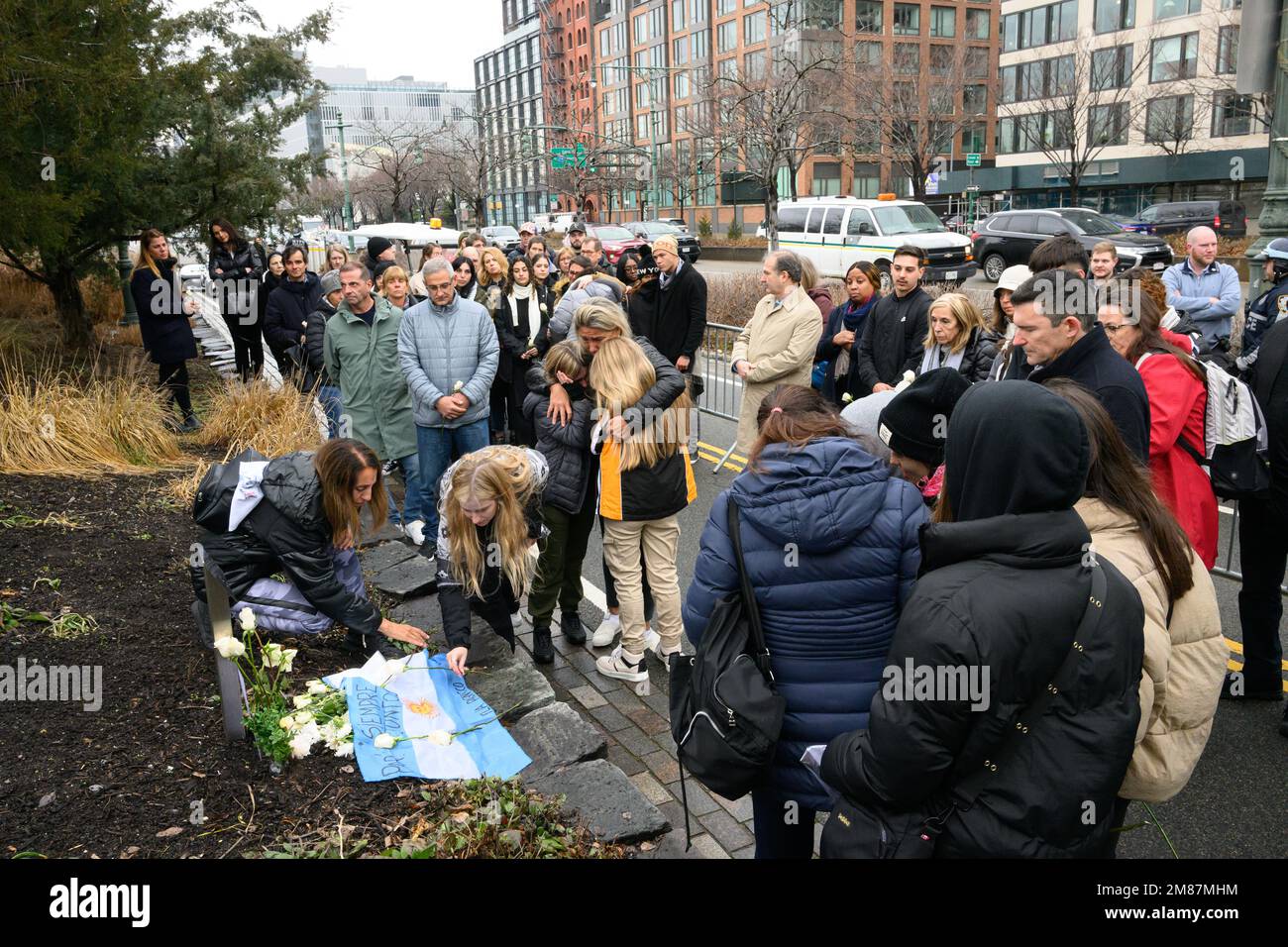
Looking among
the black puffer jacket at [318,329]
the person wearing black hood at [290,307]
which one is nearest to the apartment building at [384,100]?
the person wearing black hood at [290,307]

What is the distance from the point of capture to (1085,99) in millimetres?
43125

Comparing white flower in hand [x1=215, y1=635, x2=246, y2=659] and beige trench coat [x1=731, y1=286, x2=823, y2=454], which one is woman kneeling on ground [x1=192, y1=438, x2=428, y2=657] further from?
beige trench coat [x1=731, y1=286, x2=823, y2=454]

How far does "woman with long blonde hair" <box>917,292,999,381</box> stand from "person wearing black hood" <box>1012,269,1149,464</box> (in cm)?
146

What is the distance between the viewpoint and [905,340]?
6938mm

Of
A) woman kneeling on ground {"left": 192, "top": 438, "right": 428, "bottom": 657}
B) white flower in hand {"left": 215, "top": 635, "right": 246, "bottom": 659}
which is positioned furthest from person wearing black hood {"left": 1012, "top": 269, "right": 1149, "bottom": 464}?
white flower in hand {"left": 215, "top": 635, "right": 246, "bottom": 659}

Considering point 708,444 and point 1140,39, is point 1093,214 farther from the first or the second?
point 1140,39

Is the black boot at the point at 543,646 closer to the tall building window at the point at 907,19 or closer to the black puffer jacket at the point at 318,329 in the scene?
the black puffer jacket at the point at 318,329

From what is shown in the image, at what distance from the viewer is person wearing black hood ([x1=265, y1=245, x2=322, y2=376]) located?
33.9 feet

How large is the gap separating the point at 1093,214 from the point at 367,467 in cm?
2622

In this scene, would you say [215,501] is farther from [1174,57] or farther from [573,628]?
[1174,57]

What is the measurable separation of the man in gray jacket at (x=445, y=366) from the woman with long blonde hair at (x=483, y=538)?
1970 mm

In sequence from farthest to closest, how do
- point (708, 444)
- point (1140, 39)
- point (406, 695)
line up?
point (1140, 39)
point (708, 444)
point (406, 695)

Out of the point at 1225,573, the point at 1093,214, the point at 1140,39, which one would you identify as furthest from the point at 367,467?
the point at 1140,39

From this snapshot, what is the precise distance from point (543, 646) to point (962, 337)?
3.20 metres
